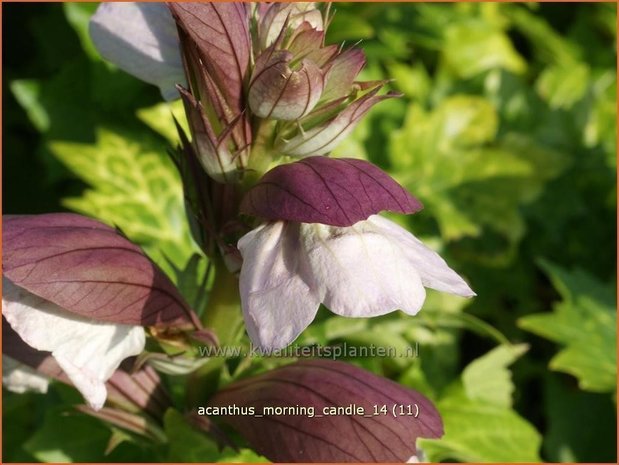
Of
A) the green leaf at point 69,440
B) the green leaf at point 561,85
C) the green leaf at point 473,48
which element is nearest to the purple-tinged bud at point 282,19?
the green leaf at point 69,440

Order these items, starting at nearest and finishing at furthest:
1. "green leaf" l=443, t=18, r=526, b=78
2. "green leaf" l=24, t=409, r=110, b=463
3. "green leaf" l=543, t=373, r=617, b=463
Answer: "green leaf" l=24, t=409, r=110, b=463 < "green leaf" l=543, t=373, r=617, b=463 < "green leaf" l=443, t=18, r=526, b=78

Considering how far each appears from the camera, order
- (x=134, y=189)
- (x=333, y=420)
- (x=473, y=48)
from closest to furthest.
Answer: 1. (x=333, y=420)
2. (x=134, y=189)
3. (x=473, y=48)

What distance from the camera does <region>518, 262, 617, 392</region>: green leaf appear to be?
127 cm

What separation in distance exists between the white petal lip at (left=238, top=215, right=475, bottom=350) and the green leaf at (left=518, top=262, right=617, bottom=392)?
26.7 inches

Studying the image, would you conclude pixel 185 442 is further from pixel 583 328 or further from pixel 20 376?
pixel 583 328

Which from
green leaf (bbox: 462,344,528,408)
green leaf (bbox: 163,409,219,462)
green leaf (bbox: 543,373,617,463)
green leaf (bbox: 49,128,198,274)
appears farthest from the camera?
green leaf (bbox: 543,373,617,463)

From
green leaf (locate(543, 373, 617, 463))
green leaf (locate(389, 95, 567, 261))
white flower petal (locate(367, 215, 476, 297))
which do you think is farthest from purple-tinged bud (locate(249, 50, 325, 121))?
green leaf (locate(543, 373, 617, 463))

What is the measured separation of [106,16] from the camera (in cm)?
79

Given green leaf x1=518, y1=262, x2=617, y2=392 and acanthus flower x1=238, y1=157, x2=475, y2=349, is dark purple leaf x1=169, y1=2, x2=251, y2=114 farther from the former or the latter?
green leaf x1=518, y1=262, x2=617, y2=392

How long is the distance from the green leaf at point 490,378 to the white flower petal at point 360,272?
21.3 inches

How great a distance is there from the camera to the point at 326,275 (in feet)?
2.00

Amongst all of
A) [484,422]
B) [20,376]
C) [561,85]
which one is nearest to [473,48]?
[561,85]

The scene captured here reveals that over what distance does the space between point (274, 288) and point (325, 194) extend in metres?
0.08

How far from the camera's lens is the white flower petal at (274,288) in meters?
0.60
